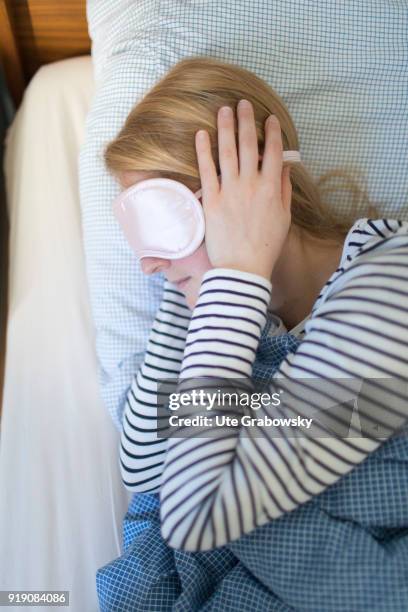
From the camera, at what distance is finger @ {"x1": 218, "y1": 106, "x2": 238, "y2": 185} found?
0.84 metres

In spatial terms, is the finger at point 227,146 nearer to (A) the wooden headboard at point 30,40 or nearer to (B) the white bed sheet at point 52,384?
(B) the white bed sheet at point 52,384

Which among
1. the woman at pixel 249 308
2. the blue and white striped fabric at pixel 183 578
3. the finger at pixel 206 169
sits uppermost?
the finger at pixel 206 169

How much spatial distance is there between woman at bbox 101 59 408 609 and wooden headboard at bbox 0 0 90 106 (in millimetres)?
667

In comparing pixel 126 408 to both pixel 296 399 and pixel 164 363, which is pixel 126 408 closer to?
pixel 164 363

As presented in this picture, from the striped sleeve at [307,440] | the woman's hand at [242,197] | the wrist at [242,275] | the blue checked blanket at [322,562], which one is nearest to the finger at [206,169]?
the woman's hand at [242,197]

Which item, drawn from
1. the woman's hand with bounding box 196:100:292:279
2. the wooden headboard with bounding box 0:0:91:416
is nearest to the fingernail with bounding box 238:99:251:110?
the woman's hand with bounding box 196:100:292:279

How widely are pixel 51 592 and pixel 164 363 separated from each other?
41 centimetres

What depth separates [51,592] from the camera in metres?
0.96

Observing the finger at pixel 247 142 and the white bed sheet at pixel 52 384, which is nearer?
the finger at pixel 247 142

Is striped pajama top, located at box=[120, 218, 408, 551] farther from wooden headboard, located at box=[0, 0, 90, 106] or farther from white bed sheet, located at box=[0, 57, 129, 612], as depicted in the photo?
wooden headboard, located at box=[0, 0, 90, 106]

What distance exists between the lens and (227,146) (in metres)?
0.84

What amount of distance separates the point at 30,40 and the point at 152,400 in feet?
3.42

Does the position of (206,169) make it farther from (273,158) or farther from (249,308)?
(249,308)

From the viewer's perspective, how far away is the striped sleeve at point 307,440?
705 mm
